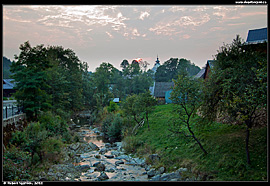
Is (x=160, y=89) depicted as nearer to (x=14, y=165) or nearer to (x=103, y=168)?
(x=103, y=168)

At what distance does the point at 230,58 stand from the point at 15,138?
13073 millimetres

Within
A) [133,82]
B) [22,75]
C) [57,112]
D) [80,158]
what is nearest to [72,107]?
[57,112]

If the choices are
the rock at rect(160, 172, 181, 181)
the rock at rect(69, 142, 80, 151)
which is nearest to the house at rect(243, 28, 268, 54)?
the rock at rect(160, 172, 181, 181)

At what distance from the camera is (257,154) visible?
30.8 ft

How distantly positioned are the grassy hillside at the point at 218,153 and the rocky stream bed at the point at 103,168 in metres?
0.78

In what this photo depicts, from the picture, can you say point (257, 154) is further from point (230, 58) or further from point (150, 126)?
point (150, 126)

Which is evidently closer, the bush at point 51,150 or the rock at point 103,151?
the bush at point 51,150

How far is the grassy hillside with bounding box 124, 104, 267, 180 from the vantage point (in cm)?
897

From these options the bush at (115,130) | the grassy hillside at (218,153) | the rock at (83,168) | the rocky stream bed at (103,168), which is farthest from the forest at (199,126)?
the rock at (83,168)

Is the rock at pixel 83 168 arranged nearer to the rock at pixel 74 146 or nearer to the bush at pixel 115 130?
the rock at pixel 74 146

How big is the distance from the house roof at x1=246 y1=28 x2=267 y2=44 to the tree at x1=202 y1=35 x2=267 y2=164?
89cm

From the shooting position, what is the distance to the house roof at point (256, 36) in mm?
11768

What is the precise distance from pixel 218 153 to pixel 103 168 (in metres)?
6.90
